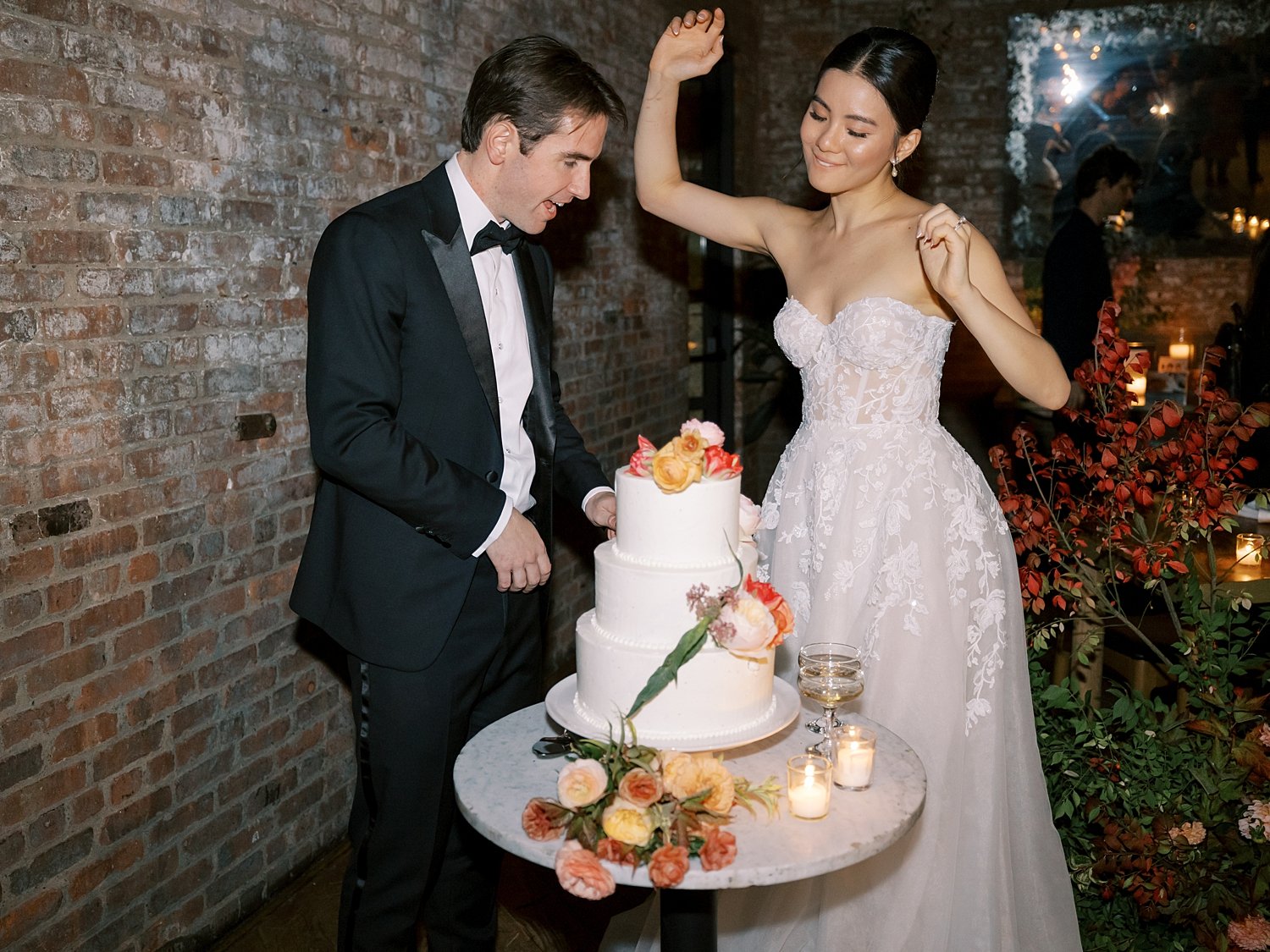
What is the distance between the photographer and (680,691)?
1.75m

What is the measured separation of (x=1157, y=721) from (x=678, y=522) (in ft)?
6.25

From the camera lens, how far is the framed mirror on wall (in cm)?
677

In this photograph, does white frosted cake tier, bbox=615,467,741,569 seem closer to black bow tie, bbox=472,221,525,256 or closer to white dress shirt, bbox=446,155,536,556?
white dress shirt, bbox=446,155,536,556

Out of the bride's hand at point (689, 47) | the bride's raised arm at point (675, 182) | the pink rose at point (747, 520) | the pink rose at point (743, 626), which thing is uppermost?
the bride's hand at point (689, 47)

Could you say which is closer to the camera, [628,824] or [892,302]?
[628,824]

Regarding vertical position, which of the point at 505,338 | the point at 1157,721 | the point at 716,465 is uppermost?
the point at 505,338

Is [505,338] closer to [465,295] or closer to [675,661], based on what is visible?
[465,295]

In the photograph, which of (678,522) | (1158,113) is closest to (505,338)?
(678,522)

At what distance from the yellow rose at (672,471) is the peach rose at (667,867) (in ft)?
1.68

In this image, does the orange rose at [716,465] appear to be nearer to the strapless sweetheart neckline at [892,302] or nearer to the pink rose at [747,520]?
the pink rose at [747,520]

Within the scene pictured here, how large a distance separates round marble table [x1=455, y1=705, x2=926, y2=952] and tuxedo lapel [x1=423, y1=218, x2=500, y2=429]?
65 centimetres

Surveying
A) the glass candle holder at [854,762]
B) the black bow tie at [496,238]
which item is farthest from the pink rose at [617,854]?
the black bow tie at [496,238]

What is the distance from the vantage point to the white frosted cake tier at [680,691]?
1.75 m

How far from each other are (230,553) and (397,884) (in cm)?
95
